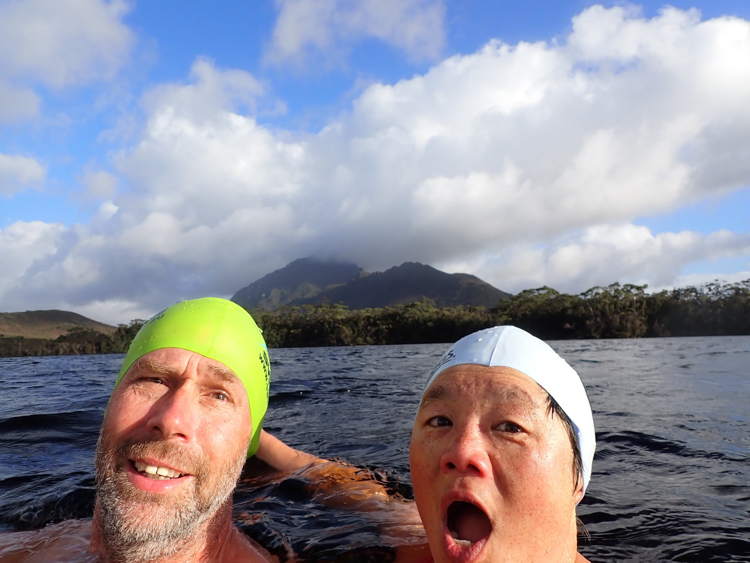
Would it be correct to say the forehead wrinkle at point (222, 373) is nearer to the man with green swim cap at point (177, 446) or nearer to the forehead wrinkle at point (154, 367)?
the man with green swim cap at point (177, 446)

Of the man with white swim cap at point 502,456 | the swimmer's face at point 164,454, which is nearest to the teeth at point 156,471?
the swimmer's face at point 164,454

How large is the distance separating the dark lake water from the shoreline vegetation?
70.4m

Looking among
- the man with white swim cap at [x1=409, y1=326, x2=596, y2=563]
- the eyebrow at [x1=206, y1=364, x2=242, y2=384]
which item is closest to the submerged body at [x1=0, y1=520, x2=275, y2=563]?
the eyebrow at [x1=206, y1=364, x2=242, y2=384]

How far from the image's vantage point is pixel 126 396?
3.08 metres

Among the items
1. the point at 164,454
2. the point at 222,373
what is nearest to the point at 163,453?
the point at 164,454

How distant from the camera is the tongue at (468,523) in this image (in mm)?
2170

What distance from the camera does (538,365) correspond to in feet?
8.75

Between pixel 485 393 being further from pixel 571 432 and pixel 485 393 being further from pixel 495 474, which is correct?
pixel 571 432

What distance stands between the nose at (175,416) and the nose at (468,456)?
1538 millimetres

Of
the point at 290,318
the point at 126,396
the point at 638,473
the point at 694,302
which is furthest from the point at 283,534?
the point at 290,318

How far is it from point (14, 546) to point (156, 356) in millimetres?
1891

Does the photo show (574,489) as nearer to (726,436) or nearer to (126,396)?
(126,396)

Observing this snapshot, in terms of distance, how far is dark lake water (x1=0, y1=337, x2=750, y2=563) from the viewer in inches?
154

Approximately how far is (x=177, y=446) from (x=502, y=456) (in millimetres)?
1794
